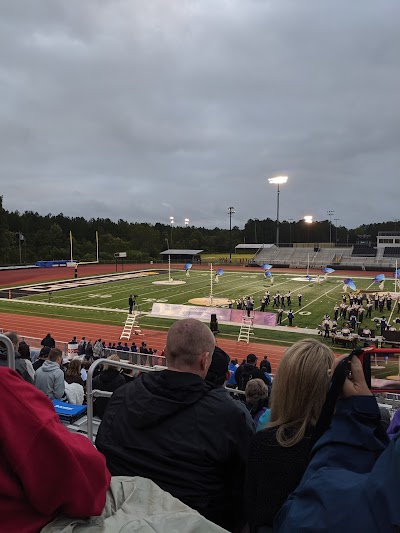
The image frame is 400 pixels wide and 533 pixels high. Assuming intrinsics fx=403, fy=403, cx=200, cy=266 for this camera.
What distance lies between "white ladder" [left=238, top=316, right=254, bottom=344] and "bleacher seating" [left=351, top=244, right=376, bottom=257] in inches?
Answer: 2103

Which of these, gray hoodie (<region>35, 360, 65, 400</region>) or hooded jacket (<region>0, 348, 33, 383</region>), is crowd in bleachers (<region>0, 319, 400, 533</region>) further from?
gray hoodie (<region>35, 360, 65, 400</region>)

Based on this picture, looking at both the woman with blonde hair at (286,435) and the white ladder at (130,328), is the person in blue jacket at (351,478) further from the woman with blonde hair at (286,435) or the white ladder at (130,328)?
the white ladder at (130,328)

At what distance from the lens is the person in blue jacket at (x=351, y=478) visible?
1091 millimetres

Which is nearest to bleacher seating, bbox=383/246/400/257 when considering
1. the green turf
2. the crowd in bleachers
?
the green turf

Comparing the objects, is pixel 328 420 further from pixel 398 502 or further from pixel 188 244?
pixel 188 244

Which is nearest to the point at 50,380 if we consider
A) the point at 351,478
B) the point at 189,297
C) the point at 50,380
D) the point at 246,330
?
the point at 50,380

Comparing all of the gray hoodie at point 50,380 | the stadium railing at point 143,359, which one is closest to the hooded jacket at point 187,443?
the gray hoodie at point 50,380

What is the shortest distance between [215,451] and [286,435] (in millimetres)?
442

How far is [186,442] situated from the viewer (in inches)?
84.6

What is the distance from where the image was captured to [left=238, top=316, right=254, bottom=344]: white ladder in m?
21.6

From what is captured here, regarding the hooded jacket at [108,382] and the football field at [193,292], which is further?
the football field at [193,292]

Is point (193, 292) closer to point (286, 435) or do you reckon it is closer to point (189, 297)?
point (189, 297)

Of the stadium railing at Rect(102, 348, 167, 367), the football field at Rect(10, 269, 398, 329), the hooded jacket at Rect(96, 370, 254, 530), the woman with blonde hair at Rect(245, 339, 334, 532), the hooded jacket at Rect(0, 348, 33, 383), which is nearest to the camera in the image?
the woman with blonde hair at Rect(245, 339, 334, 532)

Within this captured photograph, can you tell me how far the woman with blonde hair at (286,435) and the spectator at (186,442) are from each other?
0.77 ft
